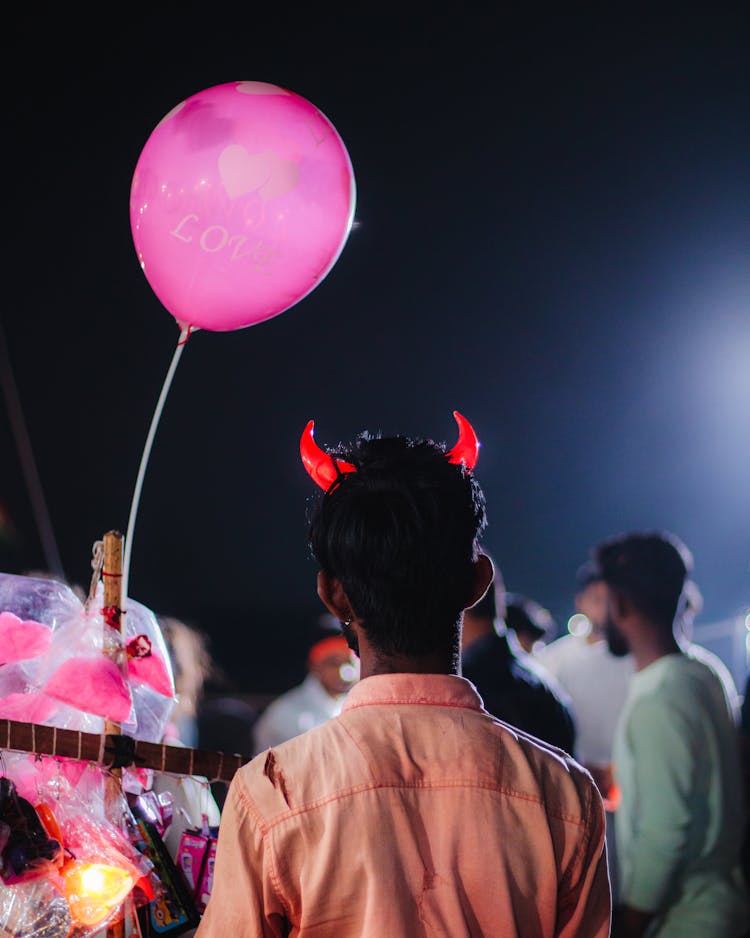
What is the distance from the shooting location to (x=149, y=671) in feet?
3.65

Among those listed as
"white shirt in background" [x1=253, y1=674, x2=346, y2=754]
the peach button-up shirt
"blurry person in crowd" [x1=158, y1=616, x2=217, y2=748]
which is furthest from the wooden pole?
"white shirt in background" [x1=253, y1=674, x2=346, y2=754]

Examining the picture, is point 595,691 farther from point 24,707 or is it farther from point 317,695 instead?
point 24,707

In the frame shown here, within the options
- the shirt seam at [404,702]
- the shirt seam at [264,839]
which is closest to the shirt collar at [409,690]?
the shirt seam at [404,702]

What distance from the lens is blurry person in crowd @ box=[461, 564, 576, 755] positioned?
1.99 metres

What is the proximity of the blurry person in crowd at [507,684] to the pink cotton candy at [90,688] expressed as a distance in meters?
1.10

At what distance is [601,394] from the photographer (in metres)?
6.55

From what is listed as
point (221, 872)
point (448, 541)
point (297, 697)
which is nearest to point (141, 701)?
point (221, 872)

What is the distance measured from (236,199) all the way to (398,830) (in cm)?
96

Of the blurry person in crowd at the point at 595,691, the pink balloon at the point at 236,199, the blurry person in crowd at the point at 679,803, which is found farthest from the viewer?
the blurry person in crowd at the point at 595,691

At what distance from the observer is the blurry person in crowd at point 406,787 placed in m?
0.78

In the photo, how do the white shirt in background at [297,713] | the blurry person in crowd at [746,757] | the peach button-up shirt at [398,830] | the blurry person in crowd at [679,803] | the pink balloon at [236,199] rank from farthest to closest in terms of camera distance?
1. the white shirt in background at [297,713]
2. the blurry person in crowd at [746,757]
3. the blurry person in crowd at [679,803]
4. the pink balloon at [236,199]
5. the peach button-up shirt at [398,830]

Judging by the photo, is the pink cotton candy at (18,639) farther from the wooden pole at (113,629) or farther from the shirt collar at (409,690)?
the shirt collar at (409,690)

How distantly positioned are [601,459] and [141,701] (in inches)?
232

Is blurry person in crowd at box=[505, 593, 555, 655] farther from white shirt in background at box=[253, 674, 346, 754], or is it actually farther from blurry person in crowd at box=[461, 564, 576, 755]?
blurry person in crowd at box=[461, 564, 576, 755]
